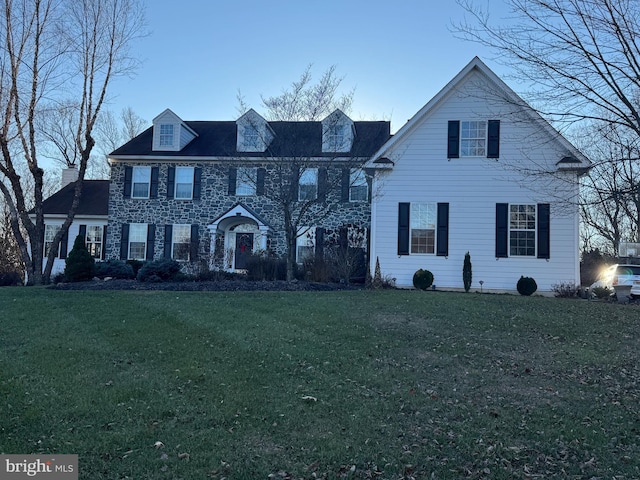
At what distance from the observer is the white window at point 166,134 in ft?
74.8

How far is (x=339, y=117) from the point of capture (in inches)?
620

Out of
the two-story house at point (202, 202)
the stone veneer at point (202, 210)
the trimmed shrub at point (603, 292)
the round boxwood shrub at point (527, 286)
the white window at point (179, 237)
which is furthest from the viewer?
the white window at point (179, 237)

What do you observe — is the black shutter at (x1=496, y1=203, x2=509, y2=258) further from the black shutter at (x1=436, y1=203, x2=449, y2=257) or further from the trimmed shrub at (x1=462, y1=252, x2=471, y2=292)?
the black shutter at (x1=436, y1=203, x2=449, y2=257)

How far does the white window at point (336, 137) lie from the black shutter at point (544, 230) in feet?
21.2

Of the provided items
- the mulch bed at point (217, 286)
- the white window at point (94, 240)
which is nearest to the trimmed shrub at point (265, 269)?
the mulch bed at point (217, 286)

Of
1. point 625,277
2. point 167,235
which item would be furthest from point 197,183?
point 625,277

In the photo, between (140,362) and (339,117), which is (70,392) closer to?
(140,362)

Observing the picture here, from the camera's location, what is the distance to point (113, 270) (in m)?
19.2

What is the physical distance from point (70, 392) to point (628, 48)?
932cm

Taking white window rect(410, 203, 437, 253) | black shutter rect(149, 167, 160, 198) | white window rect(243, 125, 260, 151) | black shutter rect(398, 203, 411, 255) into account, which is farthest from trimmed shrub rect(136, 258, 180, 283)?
white window rect(410, 203, 437, 253)

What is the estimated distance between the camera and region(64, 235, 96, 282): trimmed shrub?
16.7 meters

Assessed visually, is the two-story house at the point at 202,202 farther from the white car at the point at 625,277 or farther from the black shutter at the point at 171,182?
the white car at the point at 625,277

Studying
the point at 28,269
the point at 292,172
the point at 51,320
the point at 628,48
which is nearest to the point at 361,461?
the point at 51,320

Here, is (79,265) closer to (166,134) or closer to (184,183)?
(184,183)
